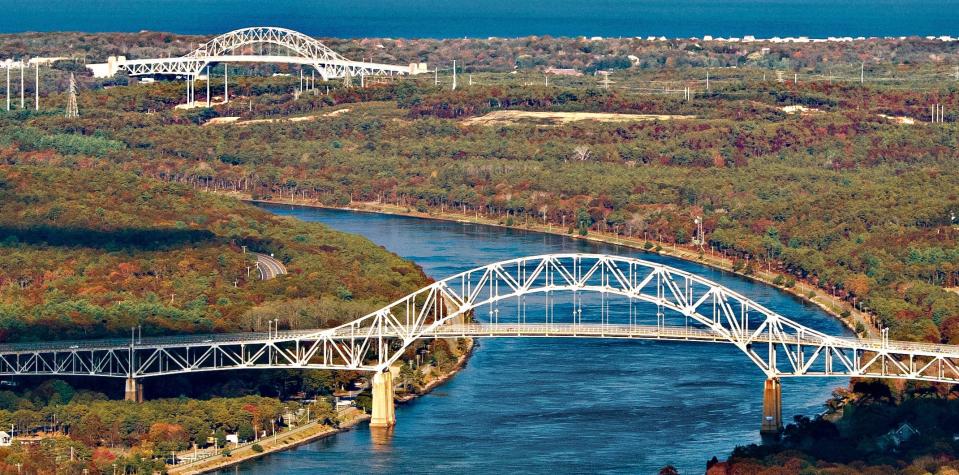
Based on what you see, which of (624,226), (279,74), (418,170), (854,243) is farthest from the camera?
(279,74)

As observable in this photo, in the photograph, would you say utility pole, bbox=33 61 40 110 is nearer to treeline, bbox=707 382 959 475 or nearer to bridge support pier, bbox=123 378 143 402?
bridge support pier, bbox=123 378 143 402

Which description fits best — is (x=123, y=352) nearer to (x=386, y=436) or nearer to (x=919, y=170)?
(x=386, y=436)

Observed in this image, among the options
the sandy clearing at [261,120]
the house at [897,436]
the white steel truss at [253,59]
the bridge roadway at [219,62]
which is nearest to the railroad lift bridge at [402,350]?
the house at [897,436]

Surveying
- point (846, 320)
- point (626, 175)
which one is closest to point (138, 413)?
point (846, 320)

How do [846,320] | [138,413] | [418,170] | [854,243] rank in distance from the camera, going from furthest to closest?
[418,170] < [854,243] < [846,320] < [138,413]

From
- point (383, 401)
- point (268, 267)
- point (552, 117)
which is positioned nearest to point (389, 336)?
point (383, 401)

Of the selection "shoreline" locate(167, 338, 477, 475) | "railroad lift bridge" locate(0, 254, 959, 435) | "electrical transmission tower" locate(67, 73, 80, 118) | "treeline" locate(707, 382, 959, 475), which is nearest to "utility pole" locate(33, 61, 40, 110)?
"electrical transmission tower" locate(67, 73, 80, 118)
